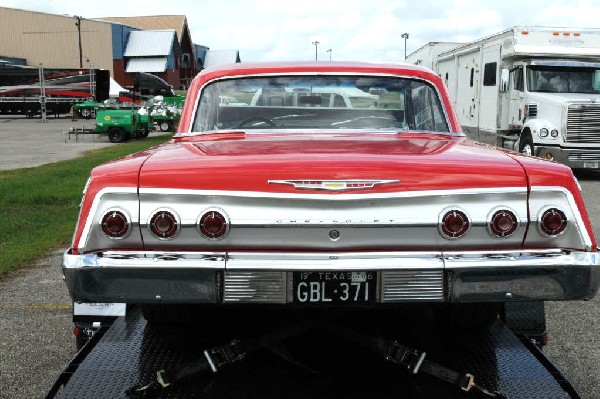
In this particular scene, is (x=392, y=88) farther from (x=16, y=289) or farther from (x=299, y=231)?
(x=16, y=289)

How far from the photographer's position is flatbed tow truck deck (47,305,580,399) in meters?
3.05

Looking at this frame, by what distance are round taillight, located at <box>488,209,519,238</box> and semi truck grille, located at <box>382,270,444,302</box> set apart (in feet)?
0.92

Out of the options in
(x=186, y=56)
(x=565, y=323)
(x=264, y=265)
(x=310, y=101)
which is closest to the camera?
(x=264, y=265)

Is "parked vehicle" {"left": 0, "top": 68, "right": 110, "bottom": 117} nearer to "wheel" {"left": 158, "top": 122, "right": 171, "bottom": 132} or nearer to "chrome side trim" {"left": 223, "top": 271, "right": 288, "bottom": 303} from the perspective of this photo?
"wheel" {"left": 158, "top": 122, "right": 171, "bottom": 132}

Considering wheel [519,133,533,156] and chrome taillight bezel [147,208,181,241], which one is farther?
wheel [519,133,533,156]

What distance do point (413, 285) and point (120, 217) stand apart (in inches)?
44.3

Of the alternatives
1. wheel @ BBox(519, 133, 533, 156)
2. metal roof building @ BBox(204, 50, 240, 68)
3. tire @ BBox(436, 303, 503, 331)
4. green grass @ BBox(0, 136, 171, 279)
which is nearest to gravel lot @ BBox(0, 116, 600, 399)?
green grass @ BBox(0, 136, 171, 279)

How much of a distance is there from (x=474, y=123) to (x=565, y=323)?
1571 cm

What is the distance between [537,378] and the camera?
314cm

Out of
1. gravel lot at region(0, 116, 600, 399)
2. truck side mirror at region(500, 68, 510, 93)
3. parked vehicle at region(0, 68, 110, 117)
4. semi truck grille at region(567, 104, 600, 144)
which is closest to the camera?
gravel lot at region(0, 116, 600, 399)

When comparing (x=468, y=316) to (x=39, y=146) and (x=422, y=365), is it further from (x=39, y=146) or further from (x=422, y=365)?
(x=39, y=146)

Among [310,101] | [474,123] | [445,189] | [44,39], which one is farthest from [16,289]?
[44,39]

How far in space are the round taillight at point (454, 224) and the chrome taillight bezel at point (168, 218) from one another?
1.00 meters

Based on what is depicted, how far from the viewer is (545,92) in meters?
16.1
